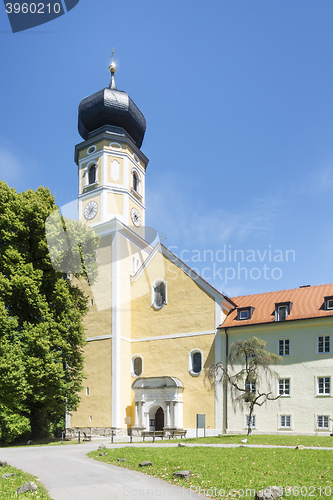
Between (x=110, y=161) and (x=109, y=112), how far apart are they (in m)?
4.14

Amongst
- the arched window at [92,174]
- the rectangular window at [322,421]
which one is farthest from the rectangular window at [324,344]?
the arched window at [92,174]

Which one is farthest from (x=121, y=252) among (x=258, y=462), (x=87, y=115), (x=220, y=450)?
(x=258, y=462)

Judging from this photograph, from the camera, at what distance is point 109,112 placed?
37312mm

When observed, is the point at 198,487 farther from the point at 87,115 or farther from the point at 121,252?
the point at 87,115

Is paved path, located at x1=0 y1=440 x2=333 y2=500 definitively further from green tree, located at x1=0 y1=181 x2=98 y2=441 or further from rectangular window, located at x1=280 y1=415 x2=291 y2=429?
rectangular window, located at x1=280 y1=415 x2=291 y2=429

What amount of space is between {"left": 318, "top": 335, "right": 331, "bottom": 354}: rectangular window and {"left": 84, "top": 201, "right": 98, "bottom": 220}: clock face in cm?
1860

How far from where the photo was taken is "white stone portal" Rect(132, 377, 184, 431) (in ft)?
101

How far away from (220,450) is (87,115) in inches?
1140

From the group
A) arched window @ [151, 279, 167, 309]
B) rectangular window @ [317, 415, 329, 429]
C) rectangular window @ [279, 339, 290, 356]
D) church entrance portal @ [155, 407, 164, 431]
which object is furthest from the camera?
arched window @ [151, 279, 167, 309]

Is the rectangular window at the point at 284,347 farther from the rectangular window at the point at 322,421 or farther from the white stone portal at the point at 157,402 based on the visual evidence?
the white stone portal at the point at 157,402

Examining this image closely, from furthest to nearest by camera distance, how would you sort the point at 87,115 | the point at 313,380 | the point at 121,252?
the point at 87,115
the point at 121,252
the point at 313,380

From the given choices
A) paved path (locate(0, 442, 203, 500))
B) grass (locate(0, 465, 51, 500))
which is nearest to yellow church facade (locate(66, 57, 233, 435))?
paved path (locate(0, 442, 203, 500))

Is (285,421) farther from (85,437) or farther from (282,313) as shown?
(85,437)

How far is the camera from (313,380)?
27797mm
